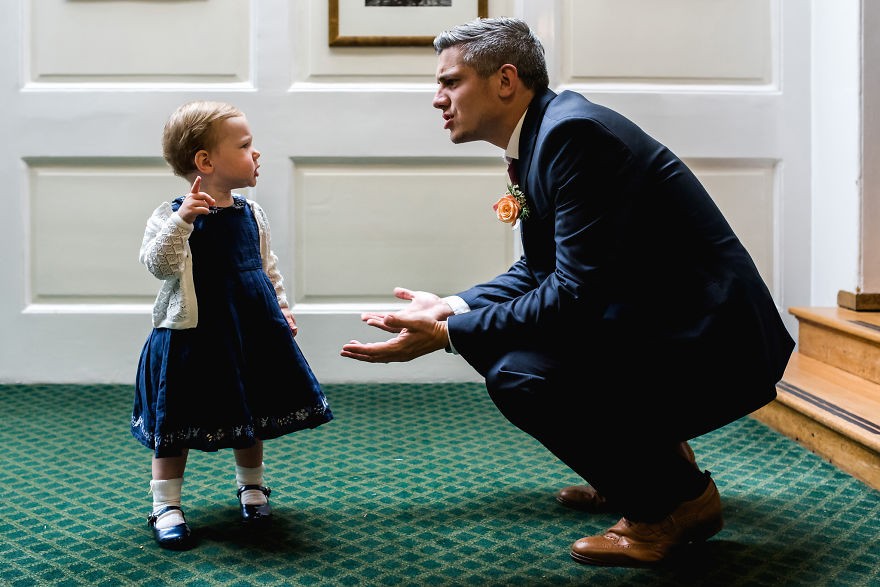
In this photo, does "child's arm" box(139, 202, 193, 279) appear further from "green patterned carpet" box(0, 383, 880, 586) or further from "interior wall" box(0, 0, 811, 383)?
"interior wall" box(0, 0, 811, 383)

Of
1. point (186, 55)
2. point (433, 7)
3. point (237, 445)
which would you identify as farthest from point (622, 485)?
point (186, 55)

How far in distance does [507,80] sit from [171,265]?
0.72 metres

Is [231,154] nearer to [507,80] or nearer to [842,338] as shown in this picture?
[507,80]

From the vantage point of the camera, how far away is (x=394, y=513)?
74.2 inches

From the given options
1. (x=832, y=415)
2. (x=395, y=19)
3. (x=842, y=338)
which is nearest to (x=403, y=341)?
(x=832, y=415)

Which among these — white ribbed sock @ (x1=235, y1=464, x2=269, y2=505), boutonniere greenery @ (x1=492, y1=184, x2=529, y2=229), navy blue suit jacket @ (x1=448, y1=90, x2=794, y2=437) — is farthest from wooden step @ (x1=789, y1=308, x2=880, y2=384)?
white ribbed sock @ (x1=235, y1=464, x2=269, y2=505)

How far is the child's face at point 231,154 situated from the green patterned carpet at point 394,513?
692 millimetres

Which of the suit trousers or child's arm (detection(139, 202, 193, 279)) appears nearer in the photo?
the suit trousers

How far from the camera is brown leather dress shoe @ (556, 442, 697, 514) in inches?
74.7

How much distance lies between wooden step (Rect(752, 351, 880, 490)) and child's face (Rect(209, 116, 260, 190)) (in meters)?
1.45

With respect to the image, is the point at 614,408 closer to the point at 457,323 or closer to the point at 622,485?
the point at 622,485

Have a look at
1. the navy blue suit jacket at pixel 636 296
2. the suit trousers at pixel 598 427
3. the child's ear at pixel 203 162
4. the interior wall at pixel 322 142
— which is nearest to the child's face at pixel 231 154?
the child's ear at pixel 203 162

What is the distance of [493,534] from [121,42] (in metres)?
2.24

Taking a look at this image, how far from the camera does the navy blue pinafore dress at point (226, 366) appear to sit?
5.76ft
